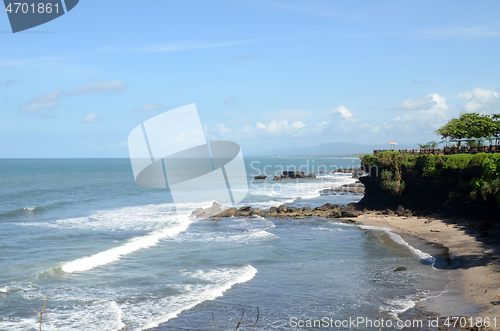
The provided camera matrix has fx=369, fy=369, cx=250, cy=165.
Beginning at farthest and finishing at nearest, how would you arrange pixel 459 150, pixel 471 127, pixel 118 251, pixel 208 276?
1. pixel 471 127
2. pixel 459 150
3. pixel 118 251
4. pixel 208 276

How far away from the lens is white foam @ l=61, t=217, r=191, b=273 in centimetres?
1873

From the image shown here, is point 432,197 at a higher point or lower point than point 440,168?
lower

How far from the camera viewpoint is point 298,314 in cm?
1271

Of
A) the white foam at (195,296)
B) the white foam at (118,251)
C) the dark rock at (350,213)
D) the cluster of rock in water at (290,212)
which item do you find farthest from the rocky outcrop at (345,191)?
the white foam at (195,296)

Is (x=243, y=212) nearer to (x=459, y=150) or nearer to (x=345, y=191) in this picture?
(x=459, y=150)

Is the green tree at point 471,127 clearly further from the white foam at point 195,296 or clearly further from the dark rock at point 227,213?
the white foam at point 195,296

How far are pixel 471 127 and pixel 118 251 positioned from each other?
43.5 m

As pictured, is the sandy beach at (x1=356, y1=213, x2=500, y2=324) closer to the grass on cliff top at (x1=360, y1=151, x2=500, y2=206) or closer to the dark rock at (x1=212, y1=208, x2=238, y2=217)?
the grass on cliff top at (x1=360, y1=151, x2=500, y2=206)

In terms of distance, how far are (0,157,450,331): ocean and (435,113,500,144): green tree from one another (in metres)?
25.5

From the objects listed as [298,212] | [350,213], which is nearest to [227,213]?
[298,212]

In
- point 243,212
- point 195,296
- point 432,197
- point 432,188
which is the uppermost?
point 432,188

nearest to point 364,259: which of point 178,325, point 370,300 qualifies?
point 370,300

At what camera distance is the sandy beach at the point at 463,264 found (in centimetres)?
1246

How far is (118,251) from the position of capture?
21.9 m
